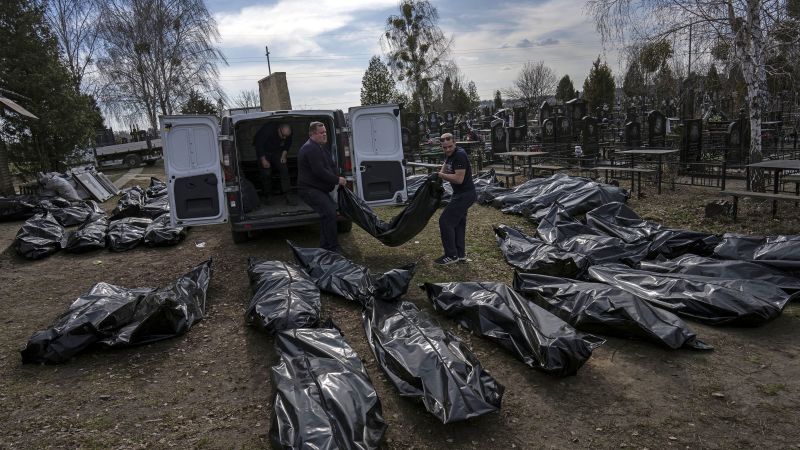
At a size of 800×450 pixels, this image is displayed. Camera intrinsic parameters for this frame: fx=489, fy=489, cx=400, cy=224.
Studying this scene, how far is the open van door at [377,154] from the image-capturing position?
23.5ft

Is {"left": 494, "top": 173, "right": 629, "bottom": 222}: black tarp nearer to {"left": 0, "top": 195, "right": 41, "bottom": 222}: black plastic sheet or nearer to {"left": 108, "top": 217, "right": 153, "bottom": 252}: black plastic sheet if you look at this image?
{"left": 108, "top": 217, "right": 153, "bottom": 252}: black plastic sheet

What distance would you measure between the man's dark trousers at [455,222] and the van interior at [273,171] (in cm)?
241

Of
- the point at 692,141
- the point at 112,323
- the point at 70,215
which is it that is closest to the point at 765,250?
the point at 112,323

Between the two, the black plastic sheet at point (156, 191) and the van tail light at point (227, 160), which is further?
the black plastic sheet at point (156, 191)

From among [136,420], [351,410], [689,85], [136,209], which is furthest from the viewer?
[689,85]

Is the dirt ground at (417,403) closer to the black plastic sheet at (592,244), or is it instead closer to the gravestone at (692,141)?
the black plastic sheet at (592,244)

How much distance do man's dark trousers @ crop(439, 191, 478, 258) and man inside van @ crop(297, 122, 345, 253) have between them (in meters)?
1.42

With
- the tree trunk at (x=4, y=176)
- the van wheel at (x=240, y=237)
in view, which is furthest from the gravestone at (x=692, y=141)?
the tree trunk at (x=4, y=176)

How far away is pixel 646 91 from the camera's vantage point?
99.2 feet

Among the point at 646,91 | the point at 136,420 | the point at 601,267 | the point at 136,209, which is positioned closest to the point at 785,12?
the point at 601,267

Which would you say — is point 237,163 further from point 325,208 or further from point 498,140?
point 498,140

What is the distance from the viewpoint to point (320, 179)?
21.1ft

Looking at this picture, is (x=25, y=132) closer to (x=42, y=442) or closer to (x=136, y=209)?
(x=136, y=209)

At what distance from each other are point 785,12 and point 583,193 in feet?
14.7
